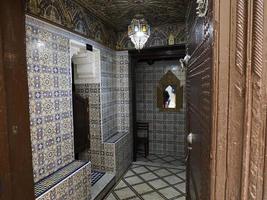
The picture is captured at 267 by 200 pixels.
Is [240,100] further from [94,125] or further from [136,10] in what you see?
[94,125]

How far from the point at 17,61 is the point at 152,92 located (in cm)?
337

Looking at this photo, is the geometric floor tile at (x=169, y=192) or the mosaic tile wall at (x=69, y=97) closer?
the mosaic tile wall at (x=69, y=97)

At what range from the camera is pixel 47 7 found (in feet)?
5.48

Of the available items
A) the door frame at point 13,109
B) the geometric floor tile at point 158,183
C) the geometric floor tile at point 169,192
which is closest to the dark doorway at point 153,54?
the geometric floor tile at point 158,183

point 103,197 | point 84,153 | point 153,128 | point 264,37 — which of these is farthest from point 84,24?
point 153,128

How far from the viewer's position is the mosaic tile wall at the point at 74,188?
1523 millimetres

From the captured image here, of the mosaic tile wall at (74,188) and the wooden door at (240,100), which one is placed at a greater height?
the wooden door at (240,100)

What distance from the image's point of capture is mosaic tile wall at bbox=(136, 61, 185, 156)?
13.7 feet

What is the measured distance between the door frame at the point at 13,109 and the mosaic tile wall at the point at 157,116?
330cm

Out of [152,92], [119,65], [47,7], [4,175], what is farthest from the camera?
[152,92]

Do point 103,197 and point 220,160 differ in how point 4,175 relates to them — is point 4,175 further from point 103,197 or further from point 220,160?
point 103,197

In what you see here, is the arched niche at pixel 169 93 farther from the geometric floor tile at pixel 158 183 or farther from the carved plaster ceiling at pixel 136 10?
the geometric floor tile at pixel 158 183

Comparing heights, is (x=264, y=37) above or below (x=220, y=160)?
above

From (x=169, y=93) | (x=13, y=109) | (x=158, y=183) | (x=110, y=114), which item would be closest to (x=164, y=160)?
(x=158, y=183)
